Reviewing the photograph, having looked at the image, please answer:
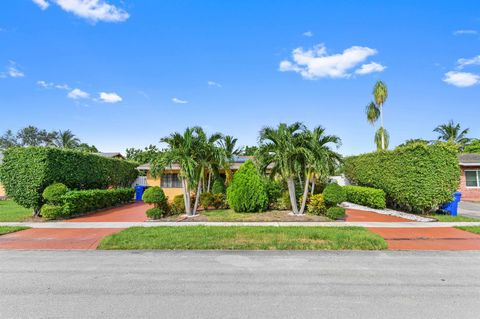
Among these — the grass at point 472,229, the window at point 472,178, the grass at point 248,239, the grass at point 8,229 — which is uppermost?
the window at point 472,178

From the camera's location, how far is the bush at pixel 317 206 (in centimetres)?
1229

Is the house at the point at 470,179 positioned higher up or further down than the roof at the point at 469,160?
further down

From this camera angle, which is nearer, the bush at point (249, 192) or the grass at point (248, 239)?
the grass at point (248, 239)

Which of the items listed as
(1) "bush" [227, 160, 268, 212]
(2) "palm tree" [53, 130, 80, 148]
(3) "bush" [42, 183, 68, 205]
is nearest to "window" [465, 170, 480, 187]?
(1) "bush" [227, 160, 268, 212]

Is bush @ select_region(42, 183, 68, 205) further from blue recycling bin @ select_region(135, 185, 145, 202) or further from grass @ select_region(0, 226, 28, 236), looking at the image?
blue recycling bin @ select_region(135, 185, 145, 202)

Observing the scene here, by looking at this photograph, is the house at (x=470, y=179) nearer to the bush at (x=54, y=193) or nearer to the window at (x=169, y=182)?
the window at (x=169, y=182)

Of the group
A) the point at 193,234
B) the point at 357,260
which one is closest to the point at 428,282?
the point at 357,260

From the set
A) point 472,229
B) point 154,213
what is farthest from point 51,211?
point 472,229

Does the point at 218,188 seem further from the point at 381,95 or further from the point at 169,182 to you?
the point at 381,95

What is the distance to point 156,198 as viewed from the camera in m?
11.9

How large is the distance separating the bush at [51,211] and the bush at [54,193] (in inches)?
9.2

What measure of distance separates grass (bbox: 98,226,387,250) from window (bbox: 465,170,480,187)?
18.4m

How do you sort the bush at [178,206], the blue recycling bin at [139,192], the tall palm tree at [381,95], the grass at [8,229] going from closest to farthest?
the grass at [8,229]
the bush at [178,206]
the blue recycling bin at [139,192]
the tall palm tree at [381,95]

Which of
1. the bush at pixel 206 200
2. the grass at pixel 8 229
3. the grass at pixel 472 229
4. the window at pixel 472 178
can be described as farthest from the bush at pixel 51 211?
the window at pixel 472 178
